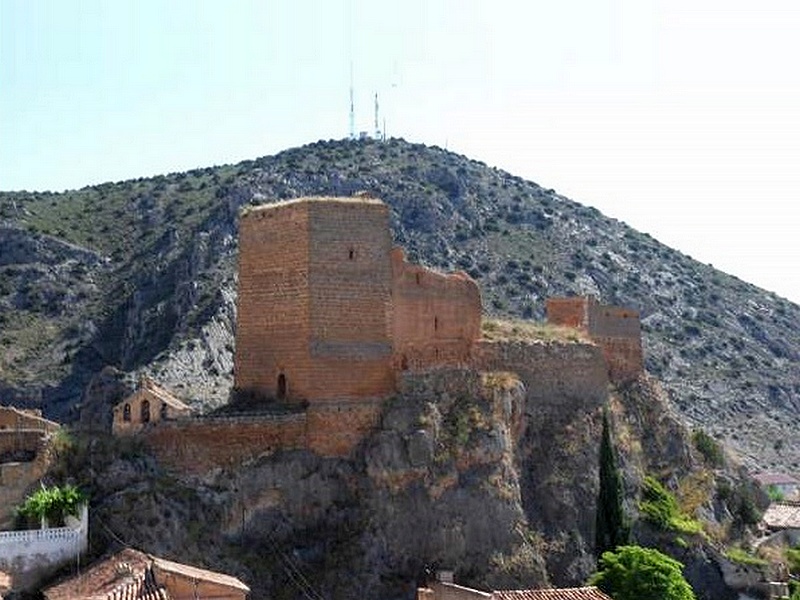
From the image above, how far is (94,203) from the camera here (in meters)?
100

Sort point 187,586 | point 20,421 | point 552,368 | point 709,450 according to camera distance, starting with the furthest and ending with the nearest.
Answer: point 709,450
point 552,368
point 20,421
point 187,586

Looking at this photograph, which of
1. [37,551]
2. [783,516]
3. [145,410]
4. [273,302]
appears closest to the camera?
[37,551]

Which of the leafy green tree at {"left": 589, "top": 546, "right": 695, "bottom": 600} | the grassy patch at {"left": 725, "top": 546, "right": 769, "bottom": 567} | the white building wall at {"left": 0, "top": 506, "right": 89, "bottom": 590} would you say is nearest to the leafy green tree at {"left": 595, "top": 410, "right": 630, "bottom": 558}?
the leafy green tree at {"left": 589, "top": 546, "right": 695, "bottom": 600}

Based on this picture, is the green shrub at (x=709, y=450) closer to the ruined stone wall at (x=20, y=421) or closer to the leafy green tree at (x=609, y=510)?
the leafy green tree at (x=609, y=510)

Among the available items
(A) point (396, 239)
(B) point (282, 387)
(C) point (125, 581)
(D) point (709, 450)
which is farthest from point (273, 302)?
(A) point (396, 239)

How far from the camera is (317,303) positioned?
3778 centimetres

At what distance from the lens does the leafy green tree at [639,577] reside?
38.1m

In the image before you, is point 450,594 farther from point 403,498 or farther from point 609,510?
point 609,510

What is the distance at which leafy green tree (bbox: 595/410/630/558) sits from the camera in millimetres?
42562

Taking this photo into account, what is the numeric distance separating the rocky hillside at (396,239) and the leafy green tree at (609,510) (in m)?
29.0

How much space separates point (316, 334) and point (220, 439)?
4192mm

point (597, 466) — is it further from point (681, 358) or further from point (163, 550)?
point (681, 358)

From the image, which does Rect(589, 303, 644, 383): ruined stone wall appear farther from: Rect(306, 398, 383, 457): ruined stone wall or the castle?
Rect(306, 398, 383, 457): ruined stone wall

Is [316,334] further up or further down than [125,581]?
further up
